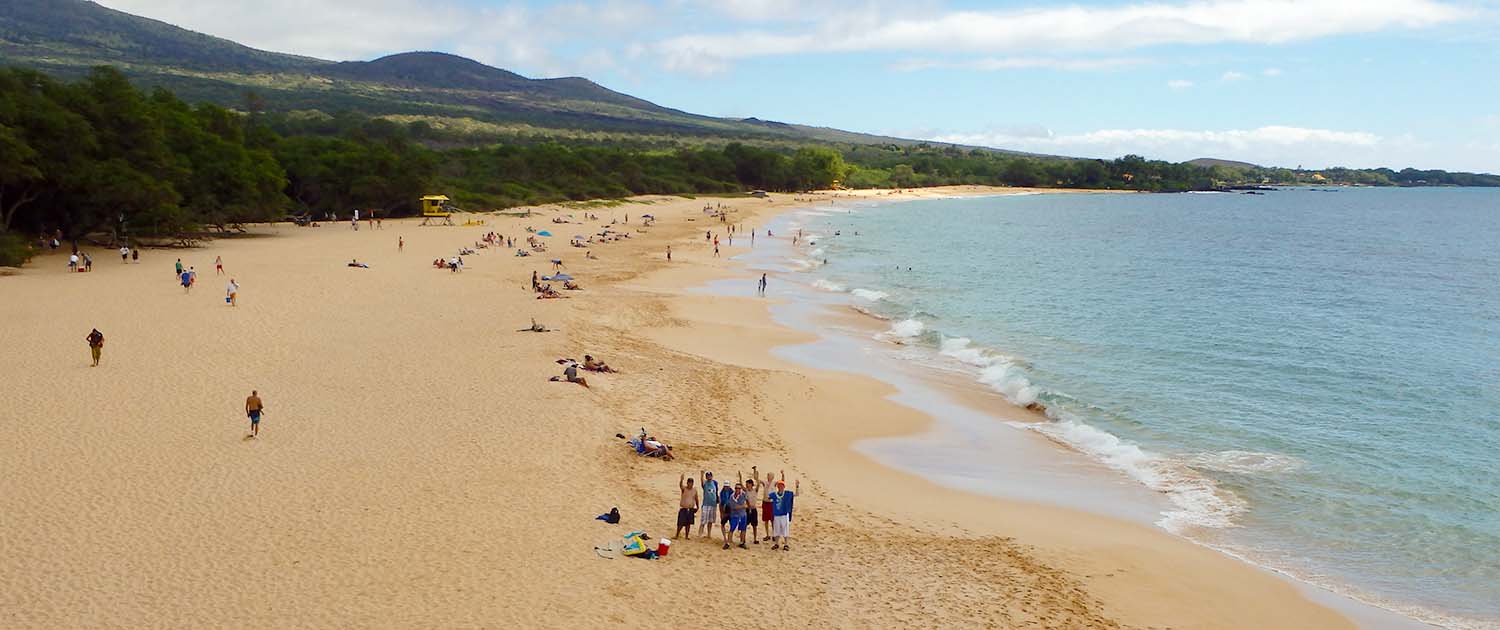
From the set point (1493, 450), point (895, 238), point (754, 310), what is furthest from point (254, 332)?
point (895, 238)

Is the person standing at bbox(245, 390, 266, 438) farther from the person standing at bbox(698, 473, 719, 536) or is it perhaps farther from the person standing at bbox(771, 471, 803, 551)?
the person standing at bbox(771, 471, 803, 551)

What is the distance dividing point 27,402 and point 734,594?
15.0 m

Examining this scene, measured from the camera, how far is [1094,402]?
25.1 m

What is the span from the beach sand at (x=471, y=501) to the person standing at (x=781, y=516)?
308mm

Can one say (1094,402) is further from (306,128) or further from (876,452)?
(306,128)

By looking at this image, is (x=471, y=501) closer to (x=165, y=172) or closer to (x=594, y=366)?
(x=594, y=366)

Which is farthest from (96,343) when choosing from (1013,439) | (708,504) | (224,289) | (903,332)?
(903,332)

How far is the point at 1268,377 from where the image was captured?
94.1ft

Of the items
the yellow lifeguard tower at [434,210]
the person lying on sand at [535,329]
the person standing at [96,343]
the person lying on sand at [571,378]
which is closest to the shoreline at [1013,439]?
the person lying on sand at [571,378]

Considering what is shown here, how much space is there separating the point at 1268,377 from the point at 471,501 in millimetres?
22681

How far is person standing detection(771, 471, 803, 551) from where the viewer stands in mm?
14344

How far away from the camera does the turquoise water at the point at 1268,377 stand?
53.7ft

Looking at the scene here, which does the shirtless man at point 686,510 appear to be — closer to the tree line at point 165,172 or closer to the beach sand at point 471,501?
the beach sand at point 471,501

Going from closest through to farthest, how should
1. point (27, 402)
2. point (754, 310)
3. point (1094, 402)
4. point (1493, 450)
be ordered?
point (27, 402) < point (1493, 450) < point (1094, 402) < point (754, 310)
